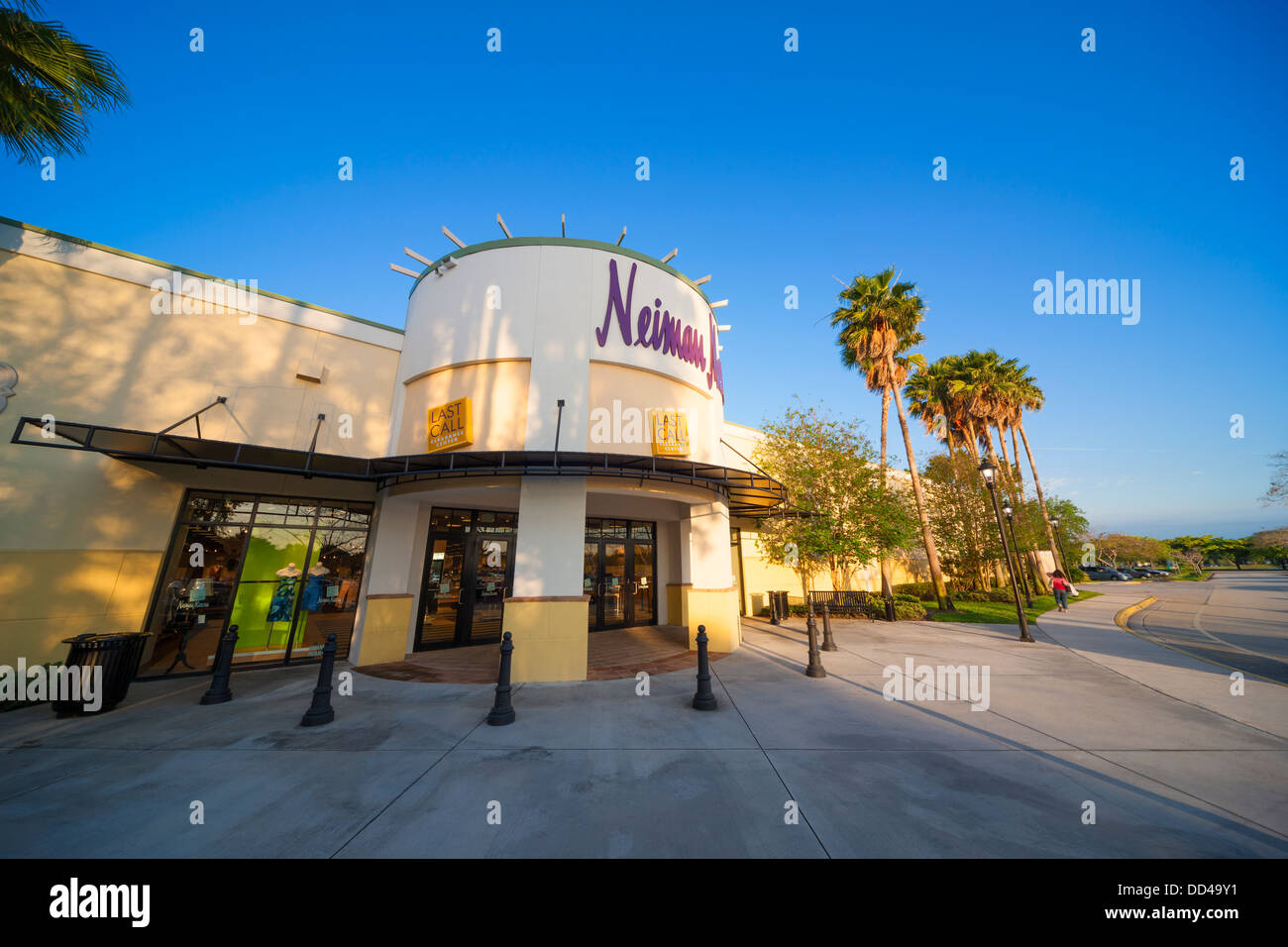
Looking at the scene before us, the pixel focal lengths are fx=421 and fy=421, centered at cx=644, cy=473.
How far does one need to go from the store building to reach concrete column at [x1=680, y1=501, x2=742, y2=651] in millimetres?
81

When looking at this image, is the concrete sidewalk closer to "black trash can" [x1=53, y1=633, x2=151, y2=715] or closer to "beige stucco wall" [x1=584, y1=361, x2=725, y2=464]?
"black trash can" [x1=53, y1=633, x2=151, y2=715]

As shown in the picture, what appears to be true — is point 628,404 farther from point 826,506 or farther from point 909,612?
point 909,612

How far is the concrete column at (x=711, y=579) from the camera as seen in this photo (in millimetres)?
11070

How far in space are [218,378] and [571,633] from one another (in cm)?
969

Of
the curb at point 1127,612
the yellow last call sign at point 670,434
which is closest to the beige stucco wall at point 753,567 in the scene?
the yellow last call sign at point 670,434

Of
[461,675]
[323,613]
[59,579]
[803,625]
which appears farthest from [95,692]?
[803,625]

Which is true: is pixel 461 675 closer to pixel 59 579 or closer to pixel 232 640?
pixel 232 640

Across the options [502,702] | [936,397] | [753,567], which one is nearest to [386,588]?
[502,702]

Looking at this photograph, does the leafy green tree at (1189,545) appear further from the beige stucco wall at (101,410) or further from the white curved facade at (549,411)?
the beige stucco wall at (101,410)

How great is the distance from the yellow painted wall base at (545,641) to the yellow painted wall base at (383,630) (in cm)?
358

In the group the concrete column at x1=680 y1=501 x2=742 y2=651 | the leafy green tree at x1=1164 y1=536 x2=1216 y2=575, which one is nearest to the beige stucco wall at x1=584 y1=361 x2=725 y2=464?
the concrete column at x1=680 y1=501 x2=742 y2=651

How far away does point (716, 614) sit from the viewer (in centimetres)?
1108
